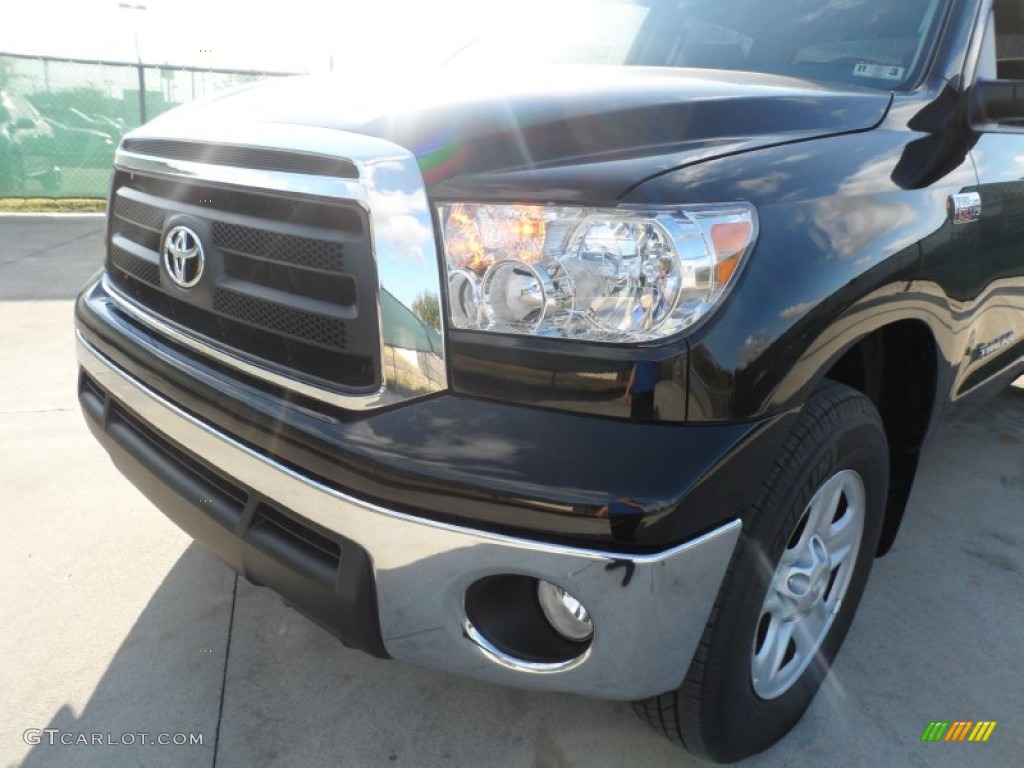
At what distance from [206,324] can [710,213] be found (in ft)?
3.70

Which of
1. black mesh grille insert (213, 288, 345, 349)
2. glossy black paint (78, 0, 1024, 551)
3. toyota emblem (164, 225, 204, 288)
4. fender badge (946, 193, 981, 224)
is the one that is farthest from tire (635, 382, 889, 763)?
toyota emblem (164, 225, 204, 288)

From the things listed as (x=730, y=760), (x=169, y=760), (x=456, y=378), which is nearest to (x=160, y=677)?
(x=169, y=760)

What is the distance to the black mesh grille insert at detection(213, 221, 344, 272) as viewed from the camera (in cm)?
157

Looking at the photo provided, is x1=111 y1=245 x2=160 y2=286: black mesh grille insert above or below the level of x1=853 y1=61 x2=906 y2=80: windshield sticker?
below

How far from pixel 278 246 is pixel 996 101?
5.95ft

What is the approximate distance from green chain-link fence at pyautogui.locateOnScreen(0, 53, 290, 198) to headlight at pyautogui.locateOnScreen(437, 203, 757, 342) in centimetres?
1109

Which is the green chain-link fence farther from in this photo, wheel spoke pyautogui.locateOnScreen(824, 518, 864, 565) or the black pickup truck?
wheel spoke pyautogui.locateOnScreen(824, 518, 864, 565)

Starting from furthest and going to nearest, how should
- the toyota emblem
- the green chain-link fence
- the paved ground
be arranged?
the green chain-link fence < the paved ground < the toyota emblem

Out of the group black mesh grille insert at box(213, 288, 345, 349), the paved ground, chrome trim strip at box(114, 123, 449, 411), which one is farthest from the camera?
the paved ground

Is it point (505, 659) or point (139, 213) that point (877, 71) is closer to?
point (505, 659)

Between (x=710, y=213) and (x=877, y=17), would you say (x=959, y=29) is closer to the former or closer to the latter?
(x=877, y=17)

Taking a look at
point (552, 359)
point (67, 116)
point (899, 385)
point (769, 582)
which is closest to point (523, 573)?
point (552, 359)

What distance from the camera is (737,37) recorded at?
2.51 meters

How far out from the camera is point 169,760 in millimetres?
1866
